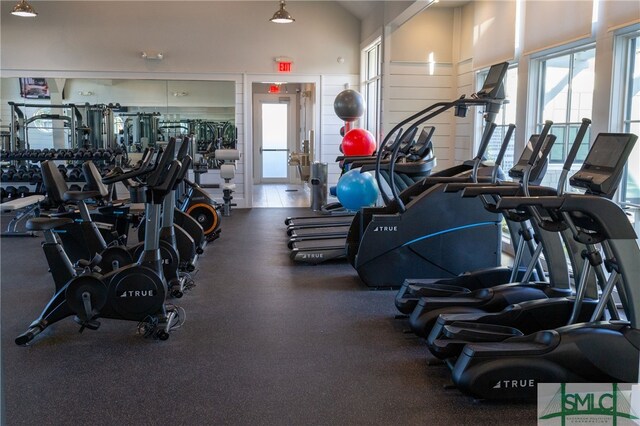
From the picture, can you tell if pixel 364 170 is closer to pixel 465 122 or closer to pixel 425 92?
pixel 465 122

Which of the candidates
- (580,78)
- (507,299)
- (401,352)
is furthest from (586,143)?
(401,352)

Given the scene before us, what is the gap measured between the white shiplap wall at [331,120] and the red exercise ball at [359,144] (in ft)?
8.87

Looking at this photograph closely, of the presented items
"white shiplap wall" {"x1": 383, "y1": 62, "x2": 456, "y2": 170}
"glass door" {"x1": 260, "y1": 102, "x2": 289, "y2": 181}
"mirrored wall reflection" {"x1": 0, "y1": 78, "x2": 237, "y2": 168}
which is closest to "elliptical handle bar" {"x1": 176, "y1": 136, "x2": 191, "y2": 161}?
"white shiplap wall" {"x1": 383, "y1": 62, "x2": 456, "y2": 170}

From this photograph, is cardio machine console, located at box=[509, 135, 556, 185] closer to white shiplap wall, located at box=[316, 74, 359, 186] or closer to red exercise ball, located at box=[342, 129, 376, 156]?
red exercise ball, located at box=[342, 129, 376, 156]

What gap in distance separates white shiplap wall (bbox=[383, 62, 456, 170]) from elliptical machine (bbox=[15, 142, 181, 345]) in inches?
220

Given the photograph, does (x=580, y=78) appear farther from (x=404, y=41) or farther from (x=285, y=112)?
(x=285, y=112)

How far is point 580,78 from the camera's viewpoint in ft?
18.5

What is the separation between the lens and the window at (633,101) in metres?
4.64

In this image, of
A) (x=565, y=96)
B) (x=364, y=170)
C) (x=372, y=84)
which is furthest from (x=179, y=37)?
(x=565, y=96)

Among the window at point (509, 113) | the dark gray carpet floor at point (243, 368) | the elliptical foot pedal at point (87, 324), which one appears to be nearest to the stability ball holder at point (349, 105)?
the window at point (509, 113)

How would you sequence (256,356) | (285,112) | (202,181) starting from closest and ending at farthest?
(256,356)
(202,181)
(285,112)

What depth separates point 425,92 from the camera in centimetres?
904

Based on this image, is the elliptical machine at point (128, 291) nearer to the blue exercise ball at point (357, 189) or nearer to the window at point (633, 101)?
the blue exercise ball at point (357, 189)

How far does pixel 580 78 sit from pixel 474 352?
3806 millimetres
